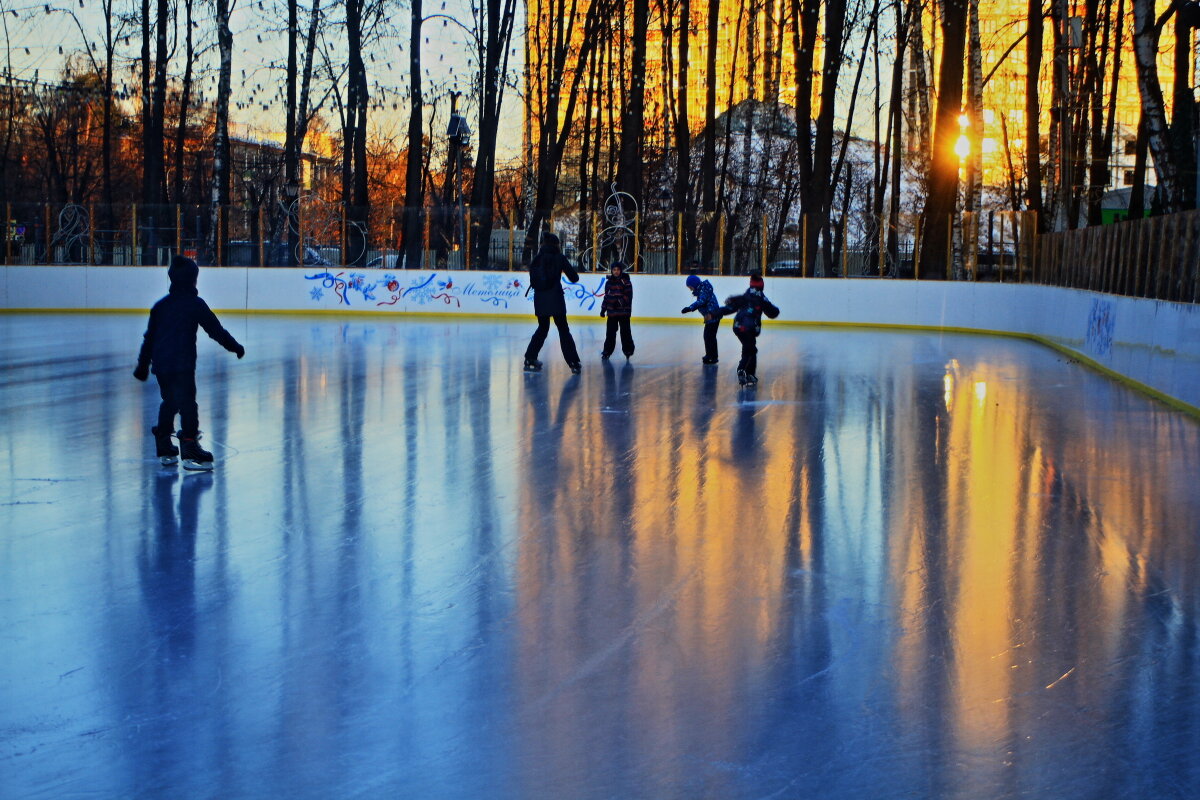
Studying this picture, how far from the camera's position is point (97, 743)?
4277 mm

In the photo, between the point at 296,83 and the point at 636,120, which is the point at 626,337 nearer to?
the point at 636,120

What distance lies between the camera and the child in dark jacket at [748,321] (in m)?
16.3

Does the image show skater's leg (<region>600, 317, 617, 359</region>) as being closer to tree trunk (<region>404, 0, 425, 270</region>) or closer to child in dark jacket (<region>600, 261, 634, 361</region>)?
child in dark jacket (<region>600, 261, 634, 361</region>)

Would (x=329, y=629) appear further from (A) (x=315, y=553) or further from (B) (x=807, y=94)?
(B) (x=807, y=94)

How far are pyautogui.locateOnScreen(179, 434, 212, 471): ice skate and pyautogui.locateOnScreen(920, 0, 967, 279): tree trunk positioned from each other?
80.1 ft

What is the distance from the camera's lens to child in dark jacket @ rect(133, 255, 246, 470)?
9.49 meters

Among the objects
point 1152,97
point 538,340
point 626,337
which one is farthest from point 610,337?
point 1152,97

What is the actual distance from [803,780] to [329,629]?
7.36 ft

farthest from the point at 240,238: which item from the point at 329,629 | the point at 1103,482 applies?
the point at 329,629

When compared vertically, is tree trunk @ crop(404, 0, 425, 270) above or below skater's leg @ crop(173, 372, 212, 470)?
above

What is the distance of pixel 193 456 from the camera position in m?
9.46

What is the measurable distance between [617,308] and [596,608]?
584 inches

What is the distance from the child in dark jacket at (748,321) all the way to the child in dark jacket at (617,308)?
4042 millimetres

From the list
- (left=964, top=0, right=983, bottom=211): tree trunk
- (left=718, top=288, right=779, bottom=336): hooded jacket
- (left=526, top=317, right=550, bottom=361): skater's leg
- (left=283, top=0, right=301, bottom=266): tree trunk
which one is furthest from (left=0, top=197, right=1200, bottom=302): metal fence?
(left=718, top=288, right=779, bottom=336): hooded jacket
